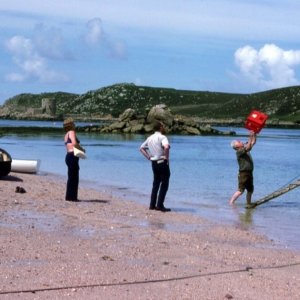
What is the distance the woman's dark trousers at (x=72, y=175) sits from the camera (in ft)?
50.1

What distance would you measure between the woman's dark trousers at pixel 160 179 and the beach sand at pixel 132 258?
0.94 m

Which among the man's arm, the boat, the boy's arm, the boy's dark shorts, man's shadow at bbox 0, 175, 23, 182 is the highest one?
the boy's arm

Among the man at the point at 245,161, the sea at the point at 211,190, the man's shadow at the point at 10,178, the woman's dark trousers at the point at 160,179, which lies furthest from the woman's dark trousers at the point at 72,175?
the man's shadow at the point at 10,178

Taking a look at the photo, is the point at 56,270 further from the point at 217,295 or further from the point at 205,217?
the point at 205,217

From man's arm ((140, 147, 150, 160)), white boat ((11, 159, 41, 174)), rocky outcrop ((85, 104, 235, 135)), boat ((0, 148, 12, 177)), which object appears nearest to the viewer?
man's arm ((140, 147, 150, 160))

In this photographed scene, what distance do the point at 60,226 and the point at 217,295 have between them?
14.9 ft

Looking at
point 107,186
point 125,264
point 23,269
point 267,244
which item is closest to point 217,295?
point 125,264

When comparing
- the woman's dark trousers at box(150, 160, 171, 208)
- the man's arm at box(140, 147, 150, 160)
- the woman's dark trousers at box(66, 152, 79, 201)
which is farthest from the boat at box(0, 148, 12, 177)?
the woman's dark trousers at box(150, 160, 171, 208)

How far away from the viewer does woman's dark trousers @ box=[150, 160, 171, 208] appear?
14984mm

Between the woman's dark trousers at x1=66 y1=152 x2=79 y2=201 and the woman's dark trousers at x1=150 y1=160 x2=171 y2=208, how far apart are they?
1.61 metres

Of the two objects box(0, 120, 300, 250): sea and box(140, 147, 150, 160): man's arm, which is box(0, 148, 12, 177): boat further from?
box(140, 147, 150, 160): man's arm

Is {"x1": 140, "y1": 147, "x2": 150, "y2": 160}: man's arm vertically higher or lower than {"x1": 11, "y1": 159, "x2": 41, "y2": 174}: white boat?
higher

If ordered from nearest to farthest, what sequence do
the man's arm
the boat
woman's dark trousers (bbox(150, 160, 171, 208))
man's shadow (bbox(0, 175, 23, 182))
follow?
woman's dark trousers (bbox(150, 160, 171, 208)), the man's arm, the boat, man's shadow (bbox(0, 175, 23, 182))

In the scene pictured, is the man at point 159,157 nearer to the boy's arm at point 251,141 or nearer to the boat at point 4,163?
the boy's arm at point 251,141
